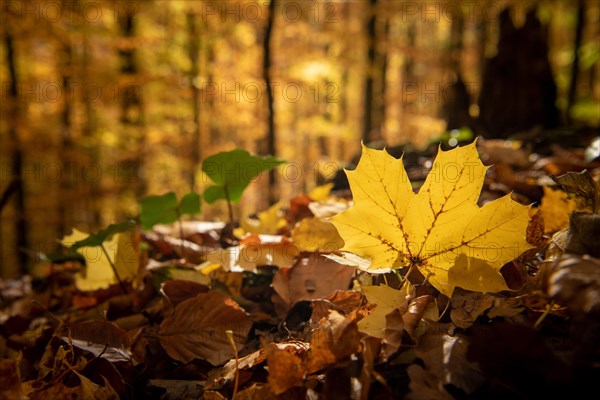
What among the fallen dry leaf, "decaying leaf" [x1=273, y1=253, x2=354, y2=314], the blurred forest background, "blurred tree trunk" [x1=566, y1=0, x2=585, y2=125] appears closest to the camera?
the fallen dry leaf

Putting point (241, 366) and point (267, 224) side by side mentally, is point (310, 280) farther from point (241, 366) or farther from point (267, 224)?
point (267, 224)

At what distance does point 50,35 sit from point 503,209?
845 centimetres

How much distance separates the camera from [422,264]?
0.81 meters

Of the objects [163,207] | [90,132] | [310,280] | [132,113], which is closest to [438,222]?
[310,280]

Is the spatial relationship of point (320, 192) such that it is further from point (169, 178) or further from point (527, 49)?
point (169, 178)

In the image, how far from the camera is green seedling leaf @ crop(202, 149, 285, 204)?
1.27 metres

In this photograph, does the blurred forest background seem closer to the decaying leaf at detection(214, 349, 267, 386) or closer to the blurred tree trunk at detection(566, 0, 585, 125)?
the blurred tree trunk at detection(566, 0, 585, 125)

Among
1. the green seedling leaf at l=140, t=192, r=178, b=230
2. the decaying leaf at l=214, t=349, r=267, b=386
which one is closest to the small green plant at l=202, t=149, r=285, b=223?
the green seedling leaf at l=140, t=192, r=178, b=230

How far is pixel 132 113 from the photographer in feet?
32.0

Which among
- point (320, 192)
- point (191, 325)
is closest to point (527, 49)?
point (320, 192)

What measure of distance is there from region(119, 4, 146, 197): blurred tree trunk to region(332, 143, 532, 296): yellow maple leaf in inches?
354

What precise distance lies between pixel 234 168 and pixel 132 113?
31.0ft

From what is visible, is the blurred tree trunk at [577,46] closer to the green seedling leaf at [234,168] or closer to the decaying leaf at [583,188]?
the decaying leaf at [583,188]

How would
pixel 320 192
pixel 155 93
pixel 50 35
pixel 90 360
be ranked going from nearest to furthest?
pixel 90 360 → pixel 320 192 → pixel 50 35 → pixel 155 93
